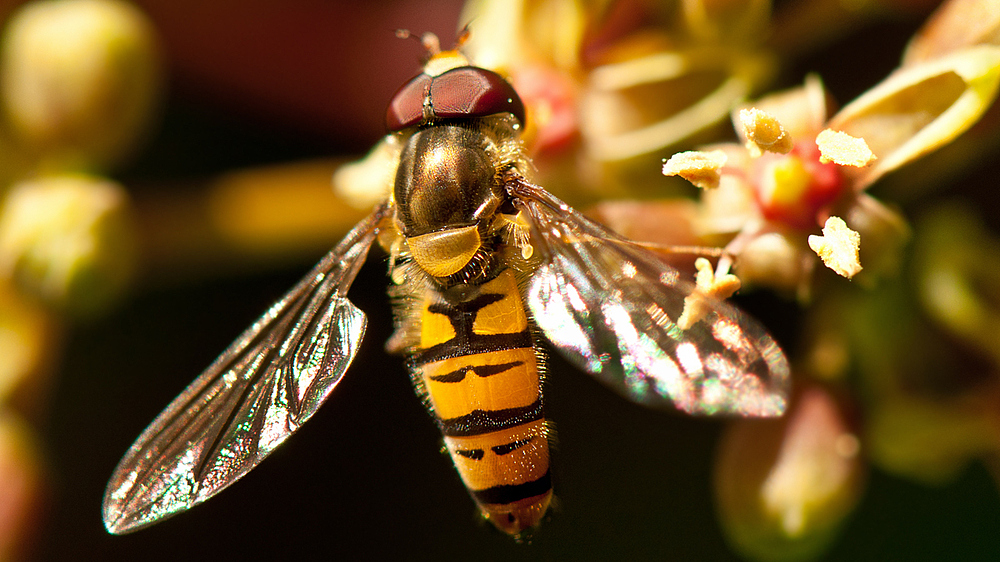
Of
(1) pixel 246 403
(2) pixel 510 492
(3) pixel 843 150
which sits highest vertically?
(3) pixel 843 150

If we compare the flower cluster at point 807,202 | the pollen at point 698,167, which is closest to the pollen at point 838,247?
the flower cluster at point 807,202

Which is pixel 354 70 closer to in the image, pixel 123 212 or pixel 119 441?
pixel 123 212

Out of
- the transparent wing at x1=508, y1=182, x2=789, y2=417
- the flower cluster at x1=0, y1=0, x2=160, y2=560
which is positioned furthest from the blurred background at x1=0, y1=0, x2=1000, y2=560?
the transparent wing at x1=508, y1=182, x2=789, y2=417

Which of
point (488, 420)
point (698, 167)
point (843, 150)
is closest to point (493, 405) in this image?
point (488, 420)

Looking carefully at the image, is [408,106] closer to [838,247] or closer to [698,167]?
[698,167]

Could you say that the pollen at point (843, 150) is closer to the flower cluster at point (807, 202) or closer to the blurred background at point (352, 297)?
the flower cluster at point (807, 202)

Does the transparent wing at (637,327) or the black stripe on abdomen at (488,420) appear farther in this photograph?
the black stripe on abdomen at (488,420)

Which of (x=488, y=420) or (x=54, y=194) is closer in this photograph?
(x=488, y=420)
